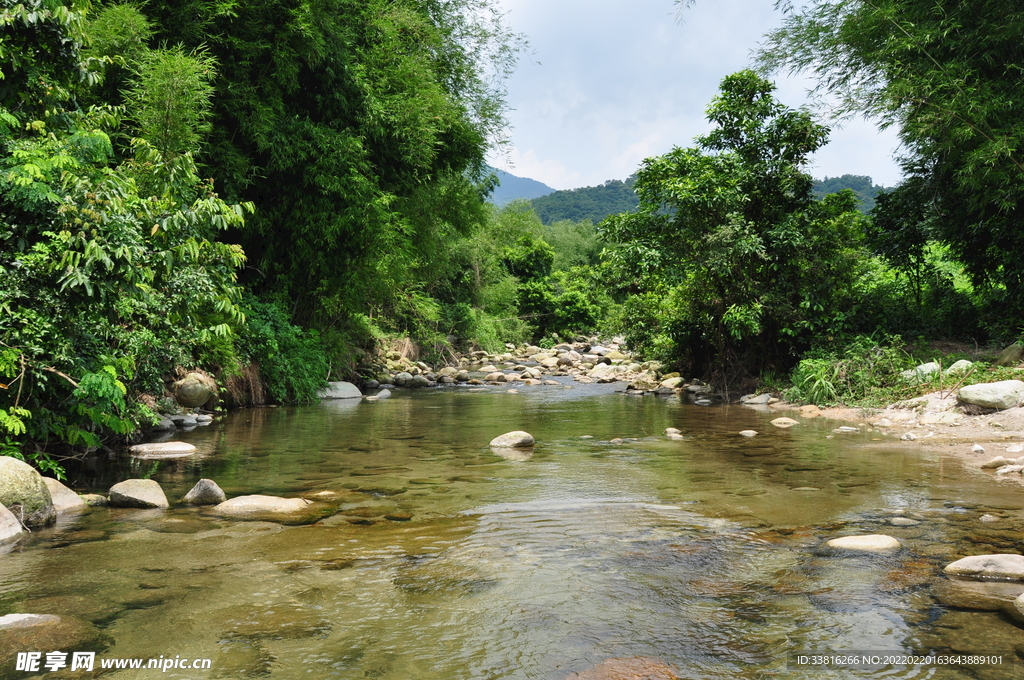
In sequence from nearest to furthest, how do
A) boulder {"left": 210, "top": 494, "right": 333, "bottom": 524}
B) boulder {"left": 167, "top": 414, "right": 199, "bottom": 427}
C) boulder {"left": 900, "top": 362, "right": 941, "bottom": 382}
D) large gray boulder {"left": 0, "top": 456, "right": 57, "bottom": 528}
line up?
large gray boulder {"left": 0, "top": 456, "right": 57, "bottom": 528} < boulder {"left": 210, "top": 494, "right": 333, "bottom": 524} < boulder {"left": 167, "top": 414, "right": 199, "bottom": 427} < boulder {"left": 900, "top": 362, "right": 941, "bottom": 382}

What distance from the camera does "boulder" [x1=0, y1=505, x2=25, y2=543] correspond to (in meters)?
4.20

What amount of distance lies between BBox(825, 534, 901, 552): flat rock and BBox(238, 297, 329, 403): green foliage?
9794 millimetres

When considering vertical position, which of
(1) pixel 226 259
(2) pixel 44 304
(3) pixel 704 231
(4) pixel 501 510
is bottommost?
(4) pixel 501 510

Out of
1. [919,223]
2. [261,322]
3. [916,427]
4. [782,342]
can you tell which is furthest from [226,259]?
[919,223]

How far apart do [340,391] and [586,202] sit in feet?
249

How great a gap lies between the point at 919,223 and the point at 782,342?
356cm

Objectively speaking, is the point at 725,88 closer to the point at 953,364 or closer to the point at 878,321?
the point at 878,321

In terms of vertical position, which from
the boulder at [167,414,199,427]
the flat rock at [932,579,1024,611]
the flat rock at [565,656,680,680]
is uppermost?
the boulder at [167,414,199,427]

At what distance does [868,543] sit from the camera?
4156mm

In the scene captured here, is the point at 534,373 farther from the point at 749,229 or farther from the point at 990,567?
the point at 990,567

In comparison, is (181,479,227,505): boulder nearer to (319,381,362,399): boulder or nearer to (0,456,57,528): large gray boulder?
(0,456,57,528): large gray boulder

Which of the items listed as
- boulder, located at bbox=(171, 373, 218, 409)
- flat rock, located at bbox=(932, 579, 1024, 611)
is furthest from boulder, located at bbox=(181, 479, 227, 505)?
boulder, located at bbox=(171, 373, 218, 409)

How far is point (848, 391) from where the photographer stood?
38.8 ft

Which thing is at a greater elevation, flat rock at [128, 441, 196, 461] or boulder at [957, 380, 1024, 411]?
boulder at [957, 380, 1024, 411]
